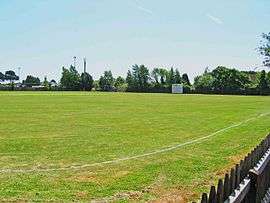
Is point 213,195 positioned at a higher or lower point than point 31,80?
lower

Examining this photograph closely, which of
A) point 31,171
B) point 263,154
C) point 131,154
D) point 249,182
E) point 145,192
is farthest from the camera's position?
point 131,154

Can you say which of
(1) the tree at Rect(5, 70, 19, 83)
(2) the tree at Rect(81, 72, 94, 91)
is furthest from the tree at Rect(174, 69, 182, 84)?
(1) the tree at Rect(5, 70, 19, 83)

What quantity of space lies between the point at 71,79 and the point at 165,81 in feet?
88.0

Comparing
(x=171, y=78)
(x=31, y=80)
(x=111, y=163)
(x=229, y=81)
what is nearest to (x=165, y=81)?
(x=171, y=78)

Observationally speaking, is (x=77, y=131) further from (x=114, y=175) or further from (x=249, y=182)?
(x=249, y=182)

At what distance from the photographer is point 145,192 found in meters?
8.22

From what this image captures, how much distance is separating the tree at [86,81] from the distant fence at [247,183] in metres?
123

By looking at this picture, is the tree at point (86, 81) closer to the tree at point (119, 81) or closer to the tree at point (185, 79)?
the tree at point (119, 81)

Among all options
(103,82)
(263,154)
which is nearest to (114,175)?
(263,154)

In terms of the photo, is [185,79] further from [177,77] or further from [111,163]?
[111,163]

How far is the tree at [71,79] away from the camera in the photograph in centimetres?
12900

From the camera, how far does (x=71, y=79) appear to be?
129 meters

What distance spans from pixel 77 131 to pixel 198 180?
370 inches

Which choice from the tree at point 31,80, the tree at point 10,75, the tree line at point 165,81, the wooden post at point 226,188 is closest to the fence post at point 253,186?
the wooden post at point 226,188
